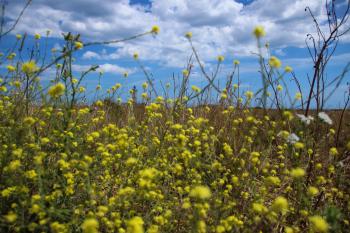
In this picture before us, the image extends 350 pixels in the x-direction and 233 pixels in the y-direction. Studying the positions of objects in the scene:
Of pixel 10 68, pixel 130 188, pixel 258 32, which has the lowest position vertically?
pixel 130 188

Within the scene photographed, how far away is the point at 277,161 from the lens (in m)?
4.28

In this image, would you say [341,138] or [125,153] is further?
[341,138]

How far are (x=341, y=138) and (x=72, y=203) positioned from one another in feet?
14.7

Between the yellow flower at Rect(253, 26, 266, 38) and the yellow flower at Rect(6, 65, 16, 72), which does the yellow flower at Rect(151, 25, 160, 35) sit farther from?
the yellow flower at Rect(6, 65, 16, 72)

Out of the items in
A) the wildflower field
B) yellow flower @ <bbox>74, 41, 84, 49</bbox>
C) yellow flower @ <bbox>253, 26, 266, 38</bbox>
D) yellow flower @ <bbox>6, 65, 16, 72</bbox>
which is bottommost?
the wildflower field

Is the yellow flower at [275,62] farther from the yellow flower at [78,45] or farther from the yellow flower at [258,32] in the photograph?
the yellow flower at [78,45]

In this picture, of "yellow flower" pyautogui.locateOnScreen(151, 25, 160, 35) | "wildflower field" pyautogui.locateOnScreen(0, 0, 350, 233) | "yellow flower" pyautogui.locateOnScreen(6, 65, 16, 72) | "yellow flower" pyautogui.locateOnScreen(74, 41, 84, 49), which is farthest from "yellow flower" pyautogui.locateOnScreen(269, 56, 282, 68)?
"yellow flower" pyautogui.locateOnScreen(6, 65, 16, 72)

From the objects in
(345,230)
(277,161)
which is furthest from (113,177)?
(277,161)

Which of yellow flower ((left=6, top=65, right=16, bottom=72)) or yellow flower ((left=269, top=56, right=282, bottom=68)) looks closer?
yellow flower ((left=269, top=56, right=282, bottom=68))

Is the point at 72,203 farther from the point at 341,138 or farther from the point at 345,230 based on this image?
the point at 341,138

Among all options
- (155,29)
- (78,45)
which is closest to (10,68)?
(78,45)

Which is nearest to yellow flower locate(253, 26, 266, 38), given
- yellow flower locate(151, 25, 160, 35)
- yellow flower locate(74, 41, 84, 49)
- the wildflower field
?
the wildflower field

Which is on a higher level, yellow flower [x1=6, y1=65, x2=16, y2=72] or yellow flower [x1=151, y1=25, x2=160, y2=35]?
yellow flower [x1=151, y1=25, x2=160, y2=35]

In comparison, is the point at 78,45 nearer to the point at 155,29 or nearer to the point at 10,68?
the point at 155,29
